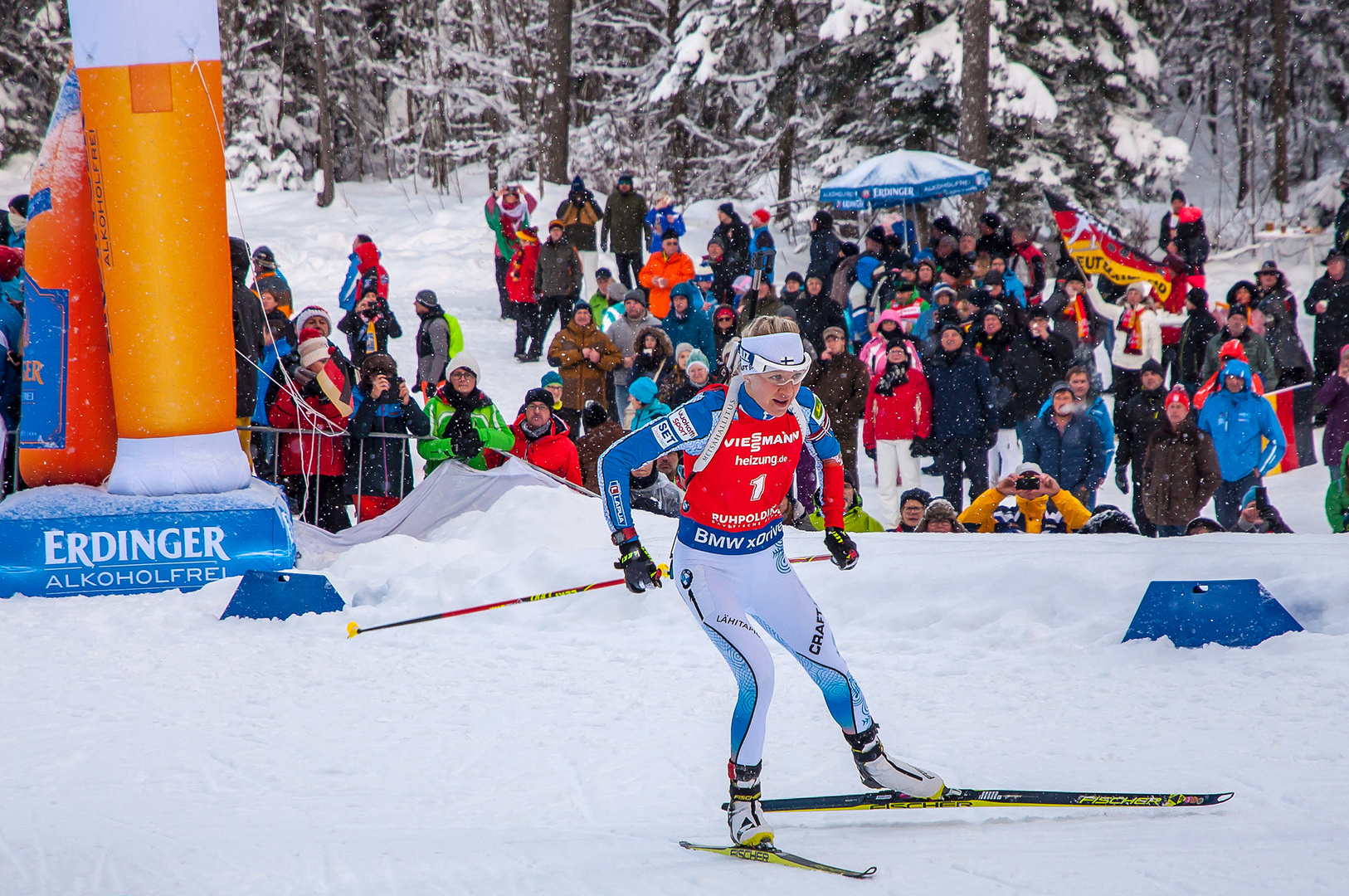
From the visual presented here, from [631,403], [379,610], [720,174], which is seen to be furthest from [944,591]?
[720,174]

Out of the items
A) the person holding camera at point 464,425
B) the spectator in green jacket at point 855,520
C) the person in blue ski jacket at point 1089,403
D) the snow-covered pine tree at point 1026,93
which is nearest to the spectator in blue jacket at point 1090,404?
the person in blue ski jacket at point 1089,403

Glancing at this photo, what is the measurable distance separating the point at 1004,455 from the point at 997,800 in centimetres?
592

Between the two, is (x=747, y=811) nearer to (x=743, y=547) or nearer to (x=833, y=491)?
(x=743, y=547)

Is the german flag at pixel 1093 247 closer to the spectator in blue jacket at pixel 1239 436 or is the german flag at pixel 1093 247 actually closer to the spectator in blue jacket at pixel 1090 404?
the spectator in blue jacket at pixel 1239 436

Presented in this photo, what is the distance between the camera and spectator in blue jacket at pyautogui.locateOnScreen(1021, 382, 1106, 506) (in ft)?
28.9

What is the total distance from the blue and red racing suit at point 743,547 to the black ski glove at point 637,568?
5cm

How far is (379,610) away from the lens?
22.9ft

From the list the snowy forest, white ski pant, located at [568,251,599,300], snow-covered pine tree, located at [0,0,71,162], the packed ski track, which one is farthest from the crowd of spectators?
snow-covered pine tree, located at [0,0,71,162]

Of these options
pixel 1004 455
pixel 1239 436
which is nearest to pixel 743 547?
pixel 1004 455

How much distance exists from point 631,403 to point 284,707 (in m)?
5.03

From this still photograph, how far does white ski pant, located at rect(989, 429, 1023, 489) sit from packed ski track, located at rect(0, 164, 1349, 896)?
2487mm

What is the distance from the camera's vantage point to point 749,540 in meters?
4.26

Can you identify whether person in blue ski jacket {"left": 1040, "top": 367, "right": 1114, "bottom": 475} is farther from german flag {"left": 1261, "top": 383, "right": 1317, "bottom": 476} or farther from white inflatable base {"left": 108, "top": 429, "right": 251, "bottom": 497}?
white inflatable base {"left": 108, "top": 429, "right": 251, "bottom": 497}

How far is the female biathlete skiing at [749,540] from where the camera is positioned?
4.13 metres
